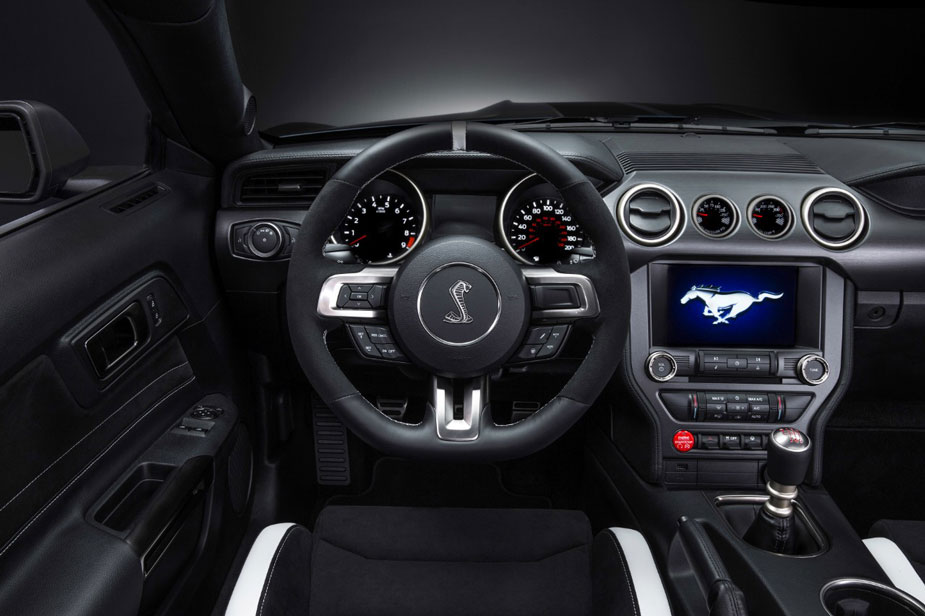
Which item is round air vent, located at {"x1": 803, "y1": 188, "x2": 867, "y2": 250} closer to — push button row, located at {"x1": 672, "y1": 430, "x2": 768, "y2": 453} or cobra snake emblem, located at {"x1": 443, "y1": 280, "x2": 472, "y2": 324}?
push button row, located at {"x1": 672, "y1": 430, "x2": 768, "y2": 453}

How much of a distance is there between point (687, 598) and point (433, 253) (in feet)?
2.94

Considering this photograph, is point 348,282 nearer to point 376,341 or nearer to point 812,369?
point 376,341

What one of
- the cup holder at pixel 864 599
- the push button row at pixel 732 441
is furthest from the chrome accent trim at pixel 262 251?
the cup holder at pixel 864 599

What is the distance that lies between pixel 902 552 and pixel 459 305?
45.5 inches

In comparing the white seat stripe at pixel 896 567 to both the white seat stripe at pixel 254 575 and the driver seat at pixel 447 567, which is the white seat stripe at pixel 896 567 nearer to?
the driver seat at pixel 447 567

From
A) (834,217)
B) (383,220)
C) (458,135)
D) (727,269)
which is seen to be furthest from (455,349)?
(834,217)

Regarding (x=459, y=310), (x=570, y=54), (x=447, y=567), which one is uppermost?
(x=570, y=54)

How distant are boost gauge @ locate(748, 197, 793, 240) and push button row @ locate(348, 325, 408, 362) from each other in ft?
3.23

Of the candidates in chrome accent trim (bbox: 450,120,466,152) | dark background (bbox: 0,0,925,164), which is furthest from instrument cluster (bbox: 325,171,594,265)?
dark background (bbox: 0,0,925,164)

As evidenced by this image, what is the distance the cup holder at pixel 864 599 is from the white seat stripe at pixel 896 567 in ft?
0.23

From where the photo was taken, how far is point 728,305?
65.7 inches

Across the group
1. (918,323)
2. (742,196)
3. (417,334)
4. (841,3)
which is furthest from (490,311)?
(841,3)

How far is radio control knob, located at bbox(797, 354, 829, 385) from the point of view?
1.66 metres

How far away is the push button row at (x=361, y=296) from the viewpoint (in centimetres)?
126
